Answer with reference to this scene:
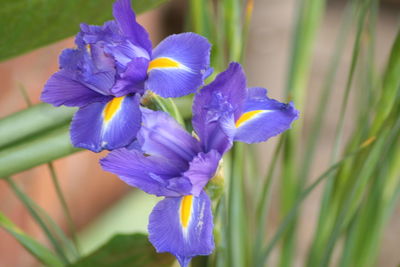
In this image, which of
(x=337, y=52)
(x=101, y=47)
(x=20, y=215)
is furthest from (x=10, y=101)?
(x=101, y=47)

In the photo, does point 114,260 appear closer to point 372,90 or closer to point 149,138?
point 149,138

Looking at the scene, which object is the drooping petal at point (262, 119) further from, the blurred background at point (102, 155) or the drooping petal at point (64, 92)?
the blurred background at point (102, 155)

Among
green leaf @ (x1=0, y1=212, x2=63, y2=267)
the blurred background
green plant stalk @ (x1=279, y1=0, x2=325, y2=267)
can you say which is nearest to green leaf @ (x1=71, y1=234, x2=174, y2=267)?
green leaf @ (x1=0, y1=212, x2=63, y2=267)

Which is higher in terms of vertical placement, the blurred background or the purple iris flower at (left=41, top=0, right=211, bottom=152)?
the purple iris flower at (left=41, top=0, right=211, bottom=152)

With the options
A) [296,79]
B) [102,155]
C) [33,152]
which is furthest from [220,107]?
[102,155]

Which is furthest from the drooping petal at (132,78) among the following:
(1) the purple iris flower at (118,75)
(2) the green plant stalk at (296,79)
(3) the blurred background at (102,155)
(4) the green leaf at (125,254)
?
(3) the blurred background at (102,155)

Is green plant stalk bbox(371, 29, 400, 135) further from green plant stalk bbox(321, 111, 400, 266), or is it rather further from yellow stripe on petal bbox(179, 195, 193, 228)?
yellow stripe on petal bbox(179, 195, 193, 228)
